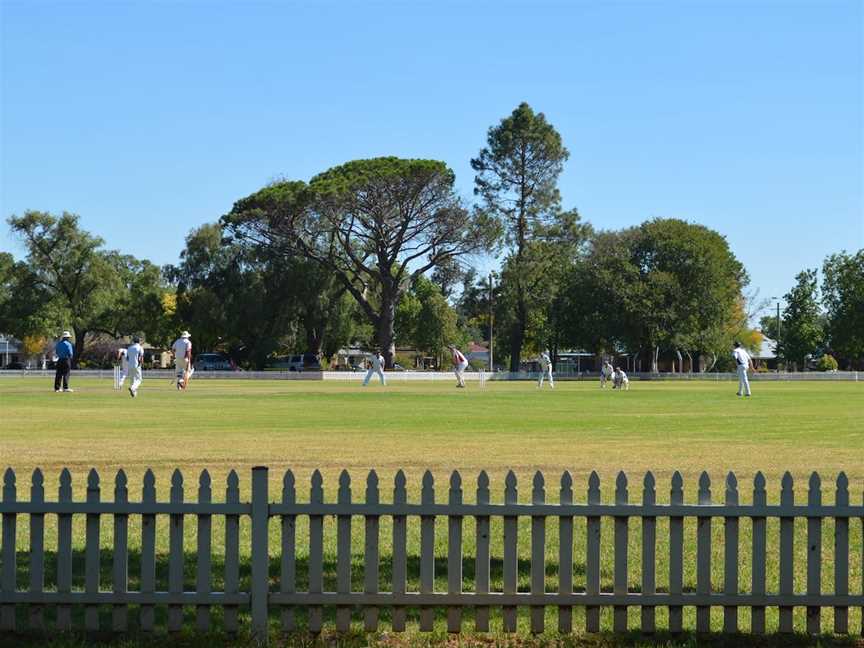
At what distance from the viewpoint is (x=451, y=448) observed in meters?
19.2

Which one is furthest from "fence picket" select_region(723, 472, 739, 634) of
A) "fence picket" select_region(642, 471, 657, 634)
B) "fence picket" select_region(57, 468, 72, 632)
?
"fence picket" select_region(57, 468, 72, 632)

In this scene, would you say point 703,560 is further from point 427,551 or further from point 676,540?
point 427,551

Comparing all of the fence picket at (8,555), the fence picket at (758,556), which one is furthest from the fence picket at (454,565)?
the fence picket at (8,555)

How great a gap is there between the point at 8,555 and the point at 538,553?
3.46m

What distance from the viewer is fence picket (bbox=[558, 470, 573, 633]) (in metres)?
7.84

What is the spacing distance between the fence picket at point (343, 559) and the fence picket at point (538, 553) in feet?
3.84

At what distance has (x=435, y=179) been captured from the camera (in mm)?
88438

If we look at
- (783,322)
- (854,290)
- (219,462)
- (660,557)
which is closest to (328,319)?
(854,290)

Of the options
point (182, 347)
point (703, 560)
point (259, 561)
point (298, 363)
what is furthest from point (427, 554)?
point (298, 363)

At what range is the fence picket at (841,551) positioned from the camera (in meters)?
7.91

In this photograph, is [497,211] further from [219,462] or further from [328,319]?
[219,462]

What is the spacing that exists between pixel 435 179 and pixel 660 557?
259ft

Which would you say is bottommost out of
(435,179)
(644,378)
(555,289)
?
(644,378)

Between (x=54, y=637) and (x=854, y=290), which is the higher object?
(x=854, y=290)
